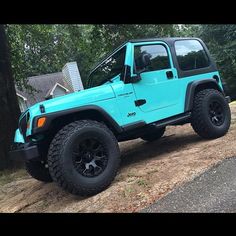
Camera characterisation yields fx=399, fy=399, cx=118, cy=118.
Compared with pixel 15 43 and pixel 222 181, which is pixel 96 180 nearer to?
pixel 222 181

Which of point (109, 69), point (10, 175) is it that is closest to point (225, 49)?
point (109, 69)

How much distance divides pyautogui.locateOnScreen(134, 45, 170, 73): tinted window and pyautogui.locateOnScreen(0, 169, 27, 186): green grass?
315 cm

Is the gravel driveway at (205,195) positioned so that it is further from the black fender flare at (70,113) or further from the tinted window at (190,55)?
the tinted window at (190,55)

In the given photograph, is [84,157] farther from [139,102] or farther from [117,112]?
[139,102]

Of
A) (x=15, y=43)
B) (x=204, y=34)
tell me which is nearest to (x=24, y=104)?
(x=204, y=34)

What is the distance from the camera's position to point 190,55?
698 cm

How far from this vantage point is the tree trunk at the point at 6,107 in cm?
805

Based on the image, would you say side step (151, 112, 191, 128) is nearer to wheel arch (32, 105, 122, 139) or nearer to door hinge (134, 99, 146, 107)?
door hinge (134, 99, 146, 107)

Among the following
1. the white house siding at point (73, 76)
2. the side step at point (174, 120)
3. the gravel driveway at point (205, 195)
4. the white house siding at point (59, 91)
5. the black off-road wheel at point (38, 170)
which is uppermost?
the white house siding at point (73, 76)

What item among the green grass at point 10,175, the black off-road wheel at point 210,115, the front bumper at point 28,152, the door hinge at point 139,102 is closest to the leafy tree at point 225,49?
the black off-road wheel at point 210,115

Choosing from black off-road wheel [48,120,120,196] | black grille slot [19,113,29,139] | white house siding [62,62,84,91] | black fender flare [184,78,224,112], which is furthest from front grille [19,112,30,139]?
white house siding [62,62,84,91]

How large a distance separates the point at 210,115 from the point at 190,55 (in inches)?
43.5

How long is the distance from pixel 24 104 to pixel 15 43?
19.8 metres

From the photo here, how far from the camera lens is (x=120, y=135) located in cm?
595
